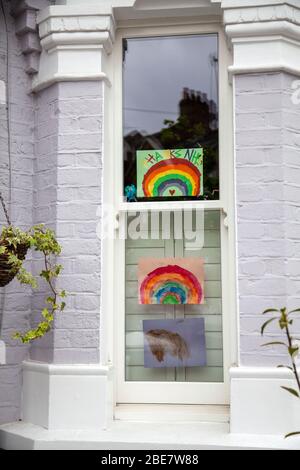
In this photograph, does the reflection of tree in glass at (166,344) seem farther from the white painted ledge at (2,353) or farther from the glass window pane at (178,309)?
the white painted ledge at (2,353)

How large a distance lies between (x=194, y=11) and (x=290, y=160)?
40.2 inches

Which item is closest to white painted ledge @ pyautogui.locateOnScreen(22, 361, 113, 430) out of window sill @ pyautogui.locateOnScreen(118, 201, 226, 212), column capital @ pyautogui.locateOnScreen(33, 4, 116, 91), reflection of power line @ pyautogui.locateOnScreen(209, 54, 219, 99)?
window sill @ pyautogui.locateOnScreen(118, 201, 226, 212)

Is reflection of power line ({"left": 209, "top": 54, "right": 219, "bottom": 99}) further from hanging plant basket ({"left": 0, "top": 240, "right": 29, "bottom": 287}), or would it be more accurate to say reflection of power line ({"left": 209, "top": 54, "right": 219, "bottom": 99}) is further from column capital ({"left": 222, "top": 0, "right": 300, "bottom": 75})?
hanging plant basket ({"left": 0, "top": 240, "right": 29, "bottom": 287})

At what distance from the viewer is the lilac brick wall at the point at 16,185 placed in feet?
11.1

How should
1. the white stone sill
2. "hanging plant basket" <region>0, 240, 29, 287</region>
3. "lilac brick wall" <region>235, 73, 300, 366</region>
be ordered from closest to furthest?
"hanging plant basket" <region>0, 240, 29, 287</region> < the white stone sill < "lilac brick wall" <region>235, 73, 300, 366</region>

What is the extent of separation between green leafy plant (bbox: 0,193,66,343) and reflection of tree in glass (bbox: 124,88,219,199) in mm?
650

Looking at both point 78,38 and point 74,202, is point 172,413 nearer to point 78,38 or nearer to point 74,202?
point 74,202

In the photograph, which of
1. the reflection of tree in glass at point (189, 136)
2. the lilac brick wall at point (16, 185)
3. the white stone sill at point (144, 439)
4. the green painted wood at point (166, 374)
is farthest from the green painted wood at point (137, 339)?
the reflection of tree in glass at point (189, 136)

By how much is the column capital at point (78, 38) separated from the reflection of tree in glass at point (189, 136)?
443 millimetres

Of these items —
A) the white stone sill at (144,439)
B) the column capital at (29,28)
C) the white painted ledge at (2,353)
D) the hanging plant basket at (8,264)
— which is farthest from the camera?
the column capital at (29,28)

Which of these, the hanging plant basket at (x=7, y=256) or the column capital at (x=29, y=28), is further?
the column capital at (x=29, y=28)

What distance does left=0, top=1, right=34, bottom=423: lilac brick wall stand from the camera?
3383mm

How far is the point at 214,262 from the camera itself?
3455 mm
